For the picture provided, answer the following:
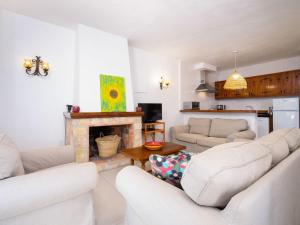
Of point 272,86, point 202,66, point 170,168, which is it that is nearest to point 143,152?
point 170,168

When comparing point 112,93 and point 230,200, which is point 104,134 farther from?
point 230,200

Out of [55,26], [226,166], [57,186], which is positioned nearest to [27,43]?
[55,26]

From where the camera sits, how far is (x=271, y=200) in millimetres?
755

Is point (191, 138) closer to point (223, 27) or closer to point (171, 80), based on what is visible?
point (171, 80)

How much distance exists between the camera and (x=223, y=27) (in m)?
2.93

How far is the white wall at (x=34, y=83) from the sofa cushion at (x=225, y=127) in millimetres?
3377

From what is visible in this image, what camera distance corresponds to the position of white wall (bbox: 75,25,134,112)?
285cm

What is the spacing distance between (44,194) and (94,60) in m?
2.49

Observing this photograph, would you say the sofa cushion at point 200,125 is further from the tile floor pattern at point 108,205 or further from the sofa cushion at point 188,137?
the tile floor pattern at point 108,205

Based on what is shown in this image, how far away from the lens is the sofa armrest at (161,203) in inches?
26.1

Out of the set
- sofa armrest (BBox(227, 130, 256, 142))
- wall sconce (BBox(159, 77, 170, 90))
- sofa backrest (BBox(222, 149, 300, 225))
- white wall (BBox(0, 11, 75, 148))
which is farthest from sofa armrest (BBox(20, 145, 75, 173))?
wall sconce (BBox(159, 77, 170, 90))

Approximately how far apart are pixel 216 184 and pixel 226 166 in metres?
0.09

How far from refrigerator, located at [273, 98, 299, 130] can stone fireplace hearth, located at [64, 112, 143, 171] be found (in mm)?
3944

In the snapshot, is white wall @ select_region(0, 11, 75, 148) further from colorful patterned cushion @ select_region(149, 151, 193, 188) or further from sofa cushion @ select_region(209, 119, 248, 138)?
sofa cushion @ select_region(209, 119, 248, 138)
